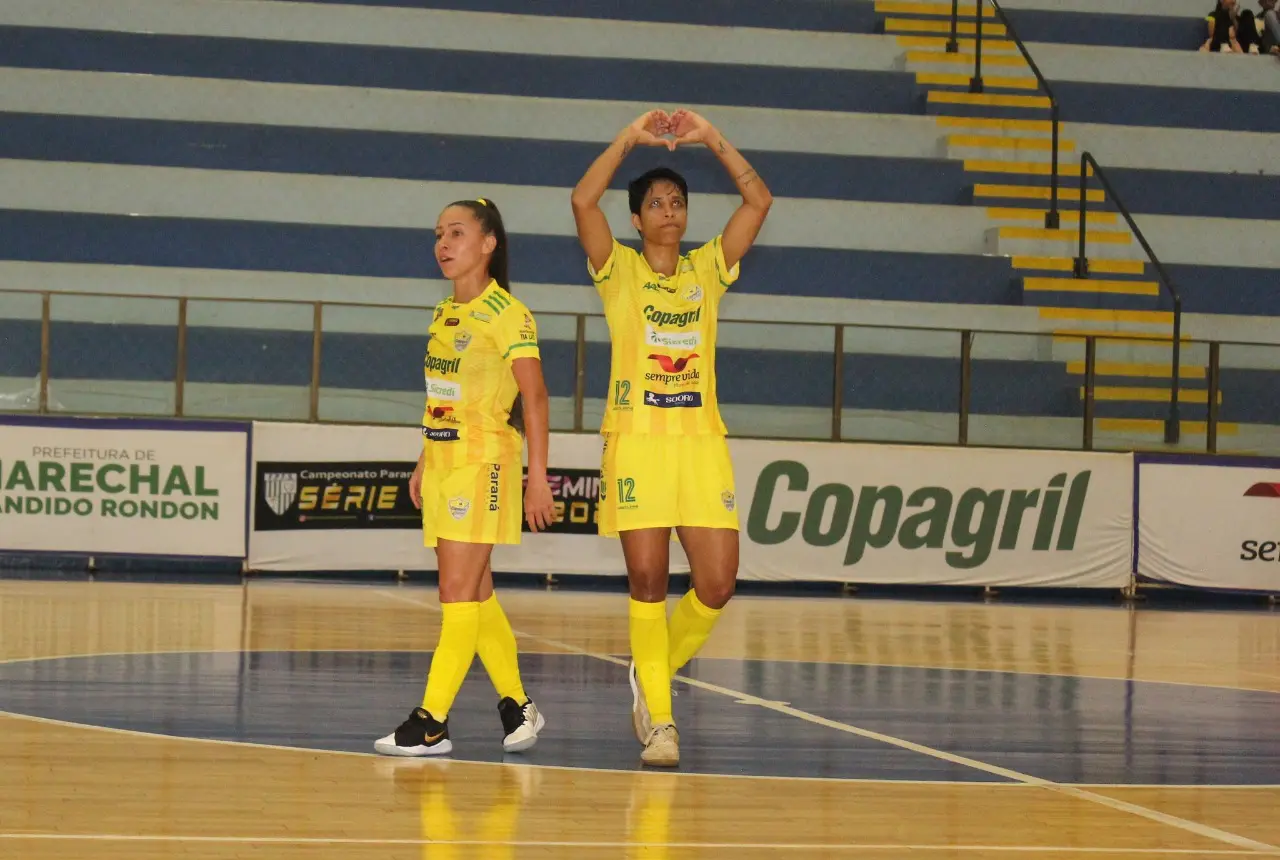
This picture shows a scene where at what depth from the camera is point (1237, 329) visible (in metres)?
20.6

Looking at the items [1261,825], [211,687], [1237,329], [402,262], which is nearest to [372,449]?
[402,262]

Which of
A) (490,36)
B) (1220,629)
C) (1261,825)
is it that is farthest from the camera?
(490,36)

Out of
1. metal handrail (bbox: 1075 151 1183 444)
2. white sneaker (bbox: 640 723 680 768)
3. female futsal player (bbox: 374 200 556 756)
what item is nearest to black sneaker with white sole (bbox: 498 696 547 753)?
female futsal player (bbox: 374 200 556 756)

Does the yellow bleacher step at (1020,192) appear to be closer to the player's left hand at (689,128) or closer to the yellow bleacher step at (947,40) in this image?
the yellow bleacher step at (947,40)

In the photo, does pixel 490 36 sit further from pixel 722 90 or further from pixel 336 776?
pixel 336 776

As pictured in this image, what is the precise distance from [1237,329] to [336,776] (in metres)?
16.8

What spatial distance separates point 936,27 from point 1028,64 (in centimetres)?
125

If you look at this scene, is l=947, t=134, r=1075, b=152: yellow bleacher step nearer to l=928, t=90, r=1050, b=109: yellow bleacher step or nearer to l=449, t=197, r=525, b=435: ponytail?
l=928, t=90, r=1050, b=109: yellow bleacher step

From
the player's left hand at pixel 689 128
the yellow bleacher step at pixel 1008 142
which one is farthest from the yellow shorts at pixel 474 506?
the yellow bleacher step at pixel 1008 142

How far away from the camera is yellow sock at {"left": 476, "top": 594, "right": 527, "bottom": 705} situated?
257 inches

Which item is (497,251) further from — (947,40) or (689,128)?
(947,40)

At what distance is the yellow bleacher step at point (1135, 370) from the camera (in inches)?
682

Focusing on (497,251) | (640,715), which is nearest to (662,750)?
(640,715)

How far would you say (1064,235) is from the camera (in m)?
20.7
